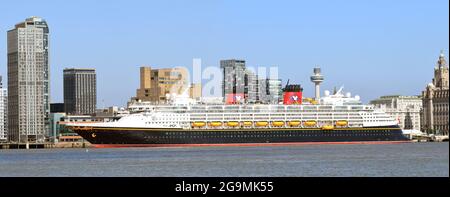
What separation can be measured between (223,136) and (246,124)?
14.8 feet

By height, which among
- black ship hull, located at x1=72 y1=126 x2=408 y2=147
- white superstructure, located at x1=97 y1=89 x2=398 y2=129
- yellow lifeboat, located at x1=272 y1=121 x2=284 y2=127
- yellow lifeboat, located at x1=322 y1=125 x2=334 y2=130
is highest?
white superstructure, located at x1=97 y1=89 x2=398 y2=129

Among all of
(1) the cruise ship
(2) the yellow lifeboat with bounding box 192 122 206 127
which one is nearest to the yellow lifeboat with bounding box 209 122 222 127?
(1) the cruise ship

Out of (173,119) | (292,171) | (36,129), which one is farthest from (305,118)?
(36,129)

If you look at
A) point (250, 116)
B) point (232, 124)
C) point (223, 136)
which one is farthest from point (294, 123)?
point (223, 136)

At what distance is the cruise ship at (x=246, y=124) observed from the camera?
94438mm

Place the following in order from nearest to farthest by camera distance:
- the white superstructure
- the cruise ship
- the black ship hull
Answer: the black ship hull, the cruise ship, the white superstructure

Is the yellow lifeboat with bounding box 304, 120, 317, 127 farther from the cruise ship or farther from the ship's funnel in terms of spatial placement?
the ship's funnel

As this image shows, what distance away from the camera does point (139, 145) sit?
93.1 metres

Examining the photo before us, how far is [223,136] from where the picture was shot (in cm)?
9662

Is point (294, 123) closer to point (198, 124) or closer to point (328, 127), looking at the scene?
point (328, 127)

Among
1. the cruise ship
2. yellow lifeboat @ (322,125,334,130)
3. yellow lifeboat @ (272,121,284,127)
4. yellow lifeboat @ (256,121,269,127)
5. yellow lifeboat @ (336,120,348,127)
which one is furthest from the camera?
yellow lifeboat @ (336,120,348,127)

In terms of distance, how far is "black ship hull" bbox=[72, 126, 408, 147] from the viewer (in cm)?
9325

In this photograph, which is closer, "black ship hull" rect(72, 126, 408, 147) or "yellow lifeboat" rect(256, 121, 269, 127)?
"black ship hull" rect(72, 126, 408, 147)
